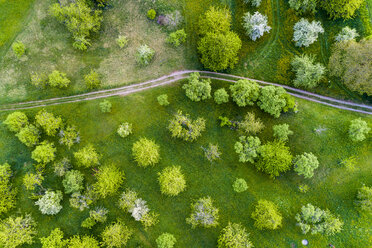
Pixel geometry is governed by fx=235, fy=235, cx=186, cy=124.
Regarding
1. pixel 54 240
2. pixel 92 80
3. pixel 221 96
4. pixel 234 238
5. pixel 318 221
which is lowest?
pixel 54 240

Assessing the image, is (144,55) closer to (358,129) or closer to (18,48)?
(18,48)

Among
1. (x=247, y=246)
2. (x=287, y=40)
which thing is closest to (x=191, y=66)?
(x=287, y=40)

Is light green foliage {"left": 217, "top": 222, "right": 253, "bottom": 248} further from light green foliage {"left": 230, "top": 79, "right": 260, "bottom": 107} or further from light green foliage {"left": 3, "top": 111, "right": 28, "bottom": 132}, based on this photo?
light green foliage {"left": 3, "top": 111, "right": 28, "bottom": 132}

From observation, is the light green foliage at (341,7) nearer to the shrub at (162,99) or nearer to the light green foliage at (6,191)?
the shrub at (162,99)

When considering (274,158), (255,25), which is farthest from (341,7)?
(274,158)

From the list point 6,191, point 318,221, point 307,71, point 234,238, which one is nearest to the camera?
point 234,238

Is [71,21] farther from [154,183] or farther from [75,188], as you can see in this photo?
[154,183]

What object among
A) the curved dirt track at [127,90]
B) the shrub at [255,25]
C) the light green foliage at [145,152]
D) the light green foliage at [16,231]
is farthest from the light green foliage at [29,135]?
the shrub at [255,25]
